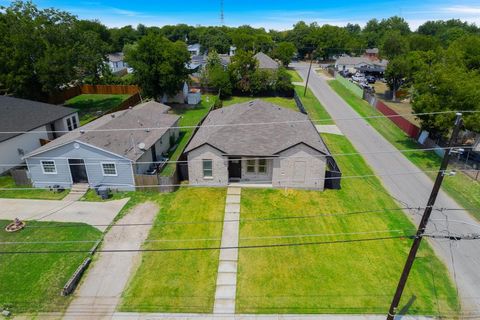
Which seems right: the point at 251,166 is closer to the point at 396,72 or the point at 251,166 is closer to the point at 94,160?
the point at 94,160

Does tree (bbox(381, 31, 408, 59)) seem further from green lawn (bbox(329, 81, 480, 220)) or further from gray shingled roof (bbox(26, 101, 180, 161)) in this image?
gray shingled roof (bbox(26, 101, 180, 161))

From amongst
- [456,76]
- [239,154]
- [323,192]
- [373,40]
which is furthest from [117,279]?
[373,40]

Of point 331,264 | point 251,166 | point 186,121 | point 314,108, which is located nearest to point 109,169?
point 251,166

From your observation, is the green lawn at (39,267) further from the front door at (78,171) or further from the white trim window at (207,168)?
the white trim window at (207,168)

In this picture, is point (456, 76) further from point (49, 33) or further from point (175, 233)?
point (49, 33)

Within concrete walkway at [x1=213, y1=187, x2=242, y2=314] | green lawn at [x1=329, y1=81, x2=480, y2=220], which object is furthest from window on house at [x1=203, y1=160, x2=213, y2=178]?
green lawn at [x1=329, y1=81, x2=480, y2=220]

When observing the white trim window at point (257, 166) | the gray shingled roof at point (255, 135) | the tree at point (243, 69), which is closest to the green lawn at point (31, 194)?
the gray shingled roof at point (255, 135)
